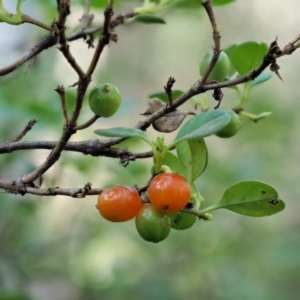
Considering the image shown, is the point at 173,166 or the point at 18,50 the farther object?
the point at 18,50

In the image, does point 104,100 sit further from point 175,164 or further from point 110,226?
point 110,226

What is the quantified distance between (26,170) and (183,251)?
3.41 ft

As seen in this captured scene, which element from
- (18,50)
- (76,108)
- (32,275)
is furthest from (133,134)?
(32,275)

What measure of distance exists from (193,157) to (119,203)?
0.12 metres

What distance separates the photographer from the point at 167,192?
52 cm

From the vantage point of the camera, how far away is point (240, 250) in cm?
240

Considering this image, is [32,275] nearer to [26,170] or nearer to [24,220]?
[24,220]

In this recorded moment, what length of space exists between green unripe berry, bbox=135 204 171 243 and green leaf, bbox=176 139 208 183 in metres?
0.07

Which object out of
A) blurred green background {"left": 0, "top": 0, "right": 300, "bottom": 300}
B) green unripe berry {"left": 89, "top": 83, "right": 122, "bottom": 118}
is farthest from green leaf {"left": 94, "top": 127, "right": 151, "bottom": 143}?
blurred green background {"left": 0, "top": 0, "right": 300, "bottom": 300}

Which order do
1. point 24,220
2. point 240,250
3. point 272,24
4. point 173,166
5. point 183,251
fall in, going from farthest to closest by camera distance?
point 272,24
point 240,250
point 183,251
point 24,220
point 173,166

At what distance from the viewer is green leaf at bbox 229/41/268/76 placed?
71cm

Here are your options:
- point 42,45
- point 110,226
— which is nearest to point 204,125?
point 42,45

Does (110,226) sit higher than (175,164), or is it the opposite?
(110,226)

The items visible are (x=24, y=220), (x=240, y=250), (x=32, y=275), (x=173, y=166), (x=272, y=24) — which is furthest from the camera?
(x=272, y=24)
